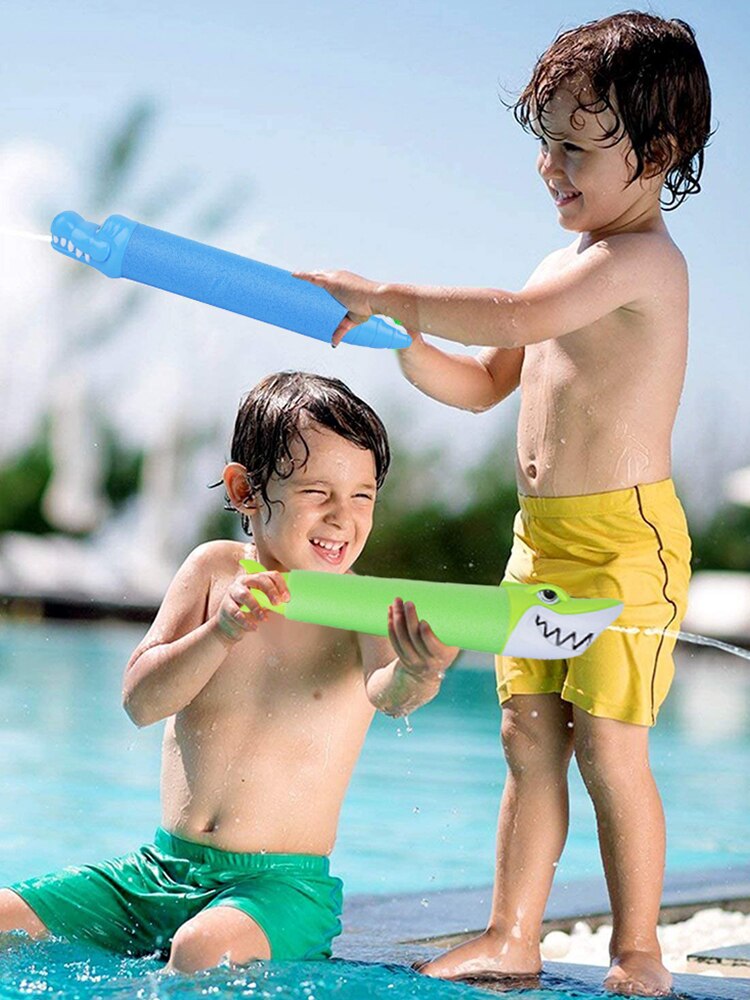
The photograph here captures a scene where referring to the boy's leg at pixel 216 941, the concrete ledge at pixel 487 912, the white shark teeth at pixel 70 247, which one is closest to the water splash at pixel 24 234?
the white shark teeth at pixel 70 247

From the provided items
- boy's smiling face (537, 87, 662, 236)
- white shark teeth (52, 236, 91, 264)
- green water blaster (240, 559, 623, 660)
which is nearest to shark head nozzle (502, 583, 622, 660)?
green water blaster (240, 559, 623, 660)

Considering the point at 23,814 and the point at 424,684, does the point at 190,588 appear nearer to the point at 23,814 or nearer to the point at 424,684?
the point at 424,684

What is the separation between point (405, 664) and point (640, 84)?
3.22 ft

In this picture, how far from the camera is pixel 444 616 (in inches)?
83.8

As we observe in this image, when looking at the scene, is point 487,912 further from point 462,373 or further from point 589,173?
point 589,173

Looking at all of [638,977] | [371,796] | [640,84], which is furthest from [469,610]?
[371,796]

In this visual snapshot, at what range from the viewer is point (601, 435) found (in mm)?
2467

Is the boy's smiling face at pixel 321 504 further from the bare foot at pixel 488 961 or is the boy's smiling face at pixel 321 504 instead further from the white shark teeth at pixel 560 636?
the bare foot at pixel 488 961

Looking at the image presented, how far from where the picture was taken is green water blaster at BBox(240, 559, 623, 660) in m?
2.14

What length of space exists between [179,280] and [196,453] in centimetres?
1469

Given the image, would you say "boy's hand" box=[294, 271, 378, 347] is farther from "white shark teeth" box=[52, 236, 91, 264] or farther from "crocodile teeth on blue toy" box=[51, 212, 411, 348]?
"white shark teeth" box=[52, 236, 91, 264]

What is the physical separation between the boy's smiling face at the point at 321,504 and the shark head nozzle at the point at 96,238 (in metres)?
0.40

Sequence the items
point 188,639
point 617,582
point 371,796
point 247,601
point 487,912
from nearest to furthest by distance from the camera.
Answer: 1. point 247,601
2. point 188,639
3. point 617,582
4. point 487,912
5. point 371,796

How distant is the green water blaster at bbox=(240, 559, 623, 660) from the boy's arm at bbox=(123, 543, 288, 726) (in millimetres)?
32
